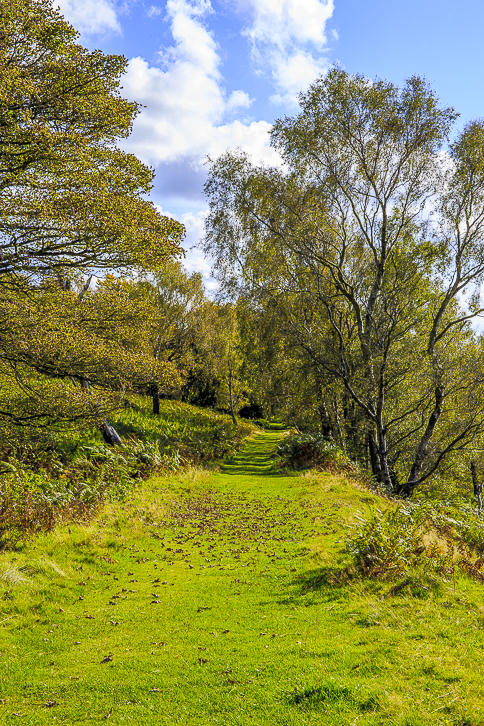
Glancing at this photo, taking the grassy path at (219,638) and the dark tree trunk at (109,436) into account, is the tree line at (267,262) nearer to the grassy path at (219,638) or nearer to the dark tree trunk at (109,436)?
the dark tree trunk at (109,436)

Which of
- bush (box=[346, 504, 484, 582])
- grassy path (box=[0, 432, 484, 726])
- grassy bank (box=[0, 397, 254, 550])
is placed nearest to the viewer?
grassy path (box=[0, 432, 484, 726])

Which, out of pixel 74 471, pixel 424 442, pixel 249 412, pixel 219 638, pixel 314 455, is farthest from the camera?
pixel 249 412

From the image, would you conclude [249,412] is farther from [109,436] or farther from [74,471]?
[74,471]

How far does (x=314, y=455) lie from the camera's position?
888 inches

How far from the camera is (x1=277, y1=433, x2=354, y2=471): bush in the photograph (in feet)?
67.8

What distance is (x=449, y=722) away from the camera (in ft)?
11.8

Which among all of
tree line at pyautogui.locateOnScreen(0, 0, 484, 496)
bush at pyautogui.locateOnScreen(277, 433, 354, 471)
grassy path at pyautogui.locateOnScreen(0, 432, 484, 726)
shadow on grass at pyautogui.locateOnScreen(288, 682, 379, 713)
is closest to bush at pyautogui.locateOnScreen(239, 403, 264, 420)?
tree line at pyautogui.locateOnScreen(0, 0, 484, 496)

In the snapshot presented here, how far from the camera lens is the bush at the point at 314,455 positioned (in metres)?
20.7

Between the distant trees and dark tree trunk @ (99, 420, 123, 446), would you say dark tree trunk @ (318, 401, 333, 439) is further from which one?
dark tree trunk @ (99, 420, 123, 446)

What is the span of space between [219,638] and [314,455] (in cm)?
1750

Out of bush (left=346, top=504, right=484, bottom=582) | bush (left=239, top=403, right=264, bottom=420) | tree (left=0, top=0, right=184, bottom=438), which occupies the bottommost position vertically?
bush (left=346, top=504, right=484, bottom=582)

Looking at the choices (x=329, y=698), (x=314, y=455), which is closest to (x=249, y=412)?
(x=314, y=455)

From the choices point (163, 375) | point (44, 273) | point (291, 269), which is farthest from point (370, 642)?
point (291, 269)

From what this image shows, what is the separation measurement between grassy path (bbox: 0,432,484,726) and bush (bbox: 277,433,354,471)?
10.9 meters
